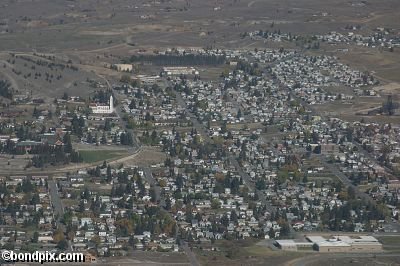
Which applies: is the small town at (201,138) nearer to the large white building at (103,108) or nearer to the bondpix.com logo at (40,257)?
the large white building at (103,108)

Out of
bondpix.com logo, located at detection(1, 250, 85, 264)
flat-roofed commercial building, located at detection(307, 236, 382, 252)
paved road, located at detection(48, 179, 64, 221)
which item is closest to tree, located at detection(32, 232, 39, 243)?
paved road, located at detection(48, 179, 64, 221)

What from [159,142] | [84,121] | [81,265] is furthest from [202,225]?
[84,121]

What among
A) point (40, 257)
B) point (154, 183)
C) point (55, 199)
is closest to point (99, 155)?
point (154, 183)

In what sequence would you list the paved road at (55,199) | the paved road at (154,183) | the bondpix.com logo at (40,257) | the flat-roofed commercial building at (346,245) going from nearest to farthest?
the bondpix.com logo at (40,257) → the flat-roofed commercial building at (346,245) → the paved road at (55,199) → the paved road at (154,183)

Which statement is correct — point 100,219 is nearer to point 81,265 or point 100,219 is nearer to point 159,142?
point 81,265

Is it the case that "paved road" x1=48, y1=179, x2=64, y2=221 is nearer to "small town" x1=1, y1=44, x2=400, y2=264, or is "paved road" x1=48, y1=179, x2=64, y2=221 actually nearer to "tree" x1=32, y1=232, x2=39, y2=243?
"small town" x1=1, y1=44, x2=400, y2=264

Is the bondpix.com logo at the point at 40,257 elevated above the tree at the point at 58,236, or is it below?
above

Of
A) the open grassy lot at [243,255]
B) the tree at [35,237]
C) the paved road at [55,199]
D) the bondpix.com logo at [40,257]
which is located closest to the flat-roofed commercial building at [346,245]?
the open grassy lot at [243,255]

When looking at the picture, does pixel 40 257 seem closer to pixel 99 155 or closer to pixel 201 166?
pixel 201 166
